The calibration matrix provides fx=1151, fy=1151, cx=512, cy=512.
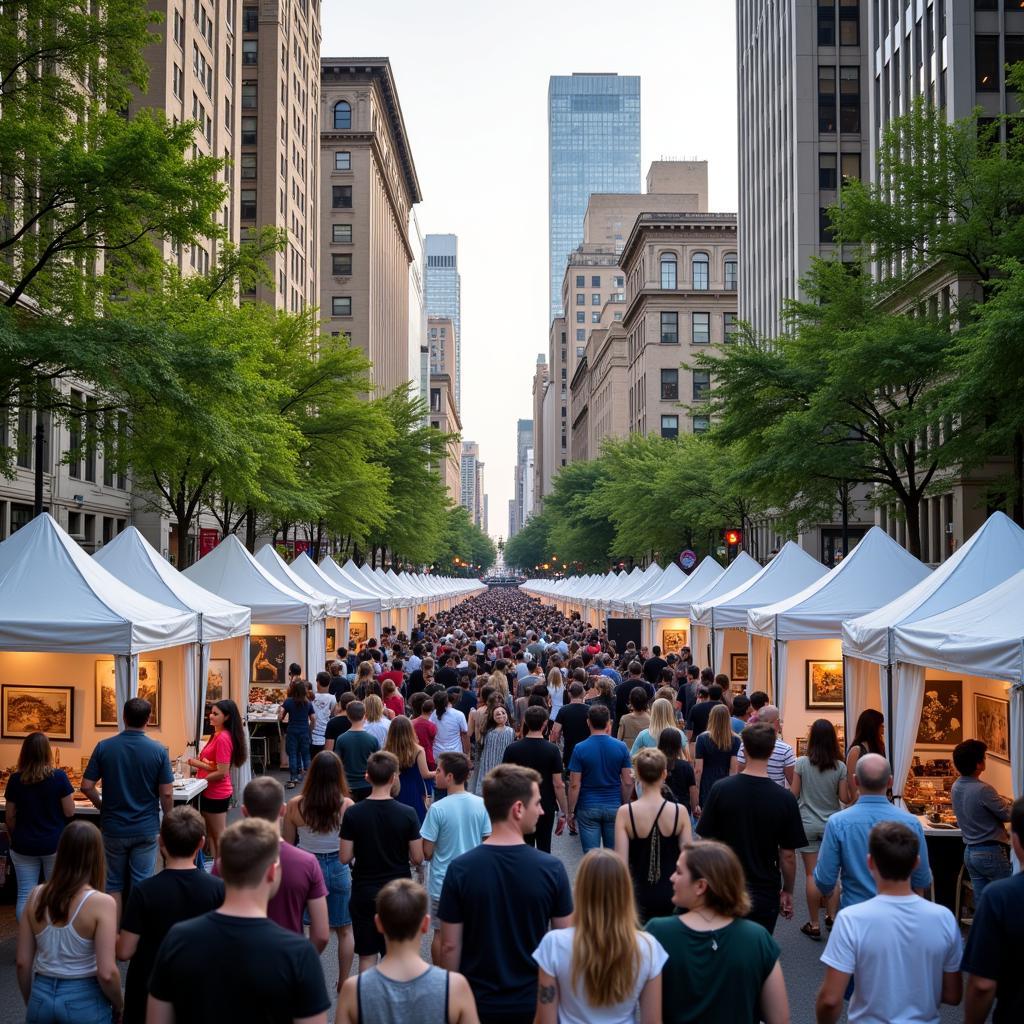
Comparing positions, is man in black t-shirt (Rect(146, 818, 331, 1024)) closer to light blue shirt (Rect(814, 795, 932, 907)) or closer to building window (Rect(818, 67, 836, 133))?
light blue shirt (Rect(814, 795, 932, 907))

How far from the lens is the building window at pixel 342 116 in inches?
4355

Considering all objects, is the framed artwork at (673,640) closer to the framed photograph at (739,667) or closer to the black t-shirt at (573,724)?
the framed photograph at (739,667)

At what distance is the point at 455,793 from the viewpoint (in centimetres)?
769

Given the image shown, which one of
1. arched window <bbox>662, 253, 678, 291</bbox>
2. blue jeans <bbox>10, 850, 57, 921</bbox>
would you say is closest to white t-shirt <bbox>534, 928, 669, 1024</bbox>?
blue jeans <bbox>10, 850, 57, 921</bbox>

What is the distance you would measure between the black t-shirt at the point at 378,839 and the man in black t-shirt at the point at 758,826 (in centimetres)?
198

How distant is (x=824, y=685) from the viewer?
17.8 m

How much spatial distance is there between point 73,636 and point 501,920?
8.52 metres

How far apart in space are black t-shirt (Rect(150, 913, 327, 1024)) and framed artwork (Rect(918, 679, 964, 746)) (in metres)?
10.9

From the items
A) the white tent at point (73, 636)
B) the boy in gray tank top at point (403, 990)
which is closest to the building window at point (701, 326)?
the white tent at point (73, 636)

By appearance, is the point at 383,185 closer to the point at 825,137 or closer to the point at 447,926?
the point at 825,137

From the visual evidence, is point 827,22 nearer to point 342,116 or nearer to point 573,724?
point 342,116

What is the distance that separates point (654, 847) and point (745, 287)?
7652cm

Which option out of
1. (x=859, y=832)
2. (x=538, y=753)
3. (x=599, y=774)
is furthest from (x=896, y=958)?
(x=599, y=774)

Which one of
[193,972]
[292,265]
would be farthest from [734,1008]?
[292,265]
